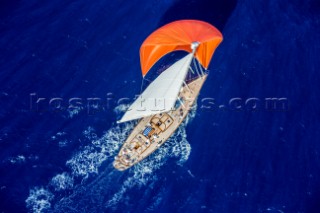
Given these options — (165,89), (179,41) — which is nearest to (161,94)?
(165,89)

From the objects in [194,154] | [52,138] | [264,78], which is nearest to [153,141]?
[194,154]

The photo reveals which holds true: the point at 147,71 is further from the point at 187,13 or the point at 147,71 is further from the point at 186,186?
the point at 186,186

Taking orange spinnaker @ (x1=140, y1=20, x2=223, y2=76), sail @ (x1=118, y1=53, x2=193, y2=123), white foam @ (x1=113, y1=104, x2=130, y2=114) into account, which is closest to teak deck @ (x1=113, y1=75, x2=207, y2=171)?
white foam @ (x1=113, y1=104, x2=130, y2=114)

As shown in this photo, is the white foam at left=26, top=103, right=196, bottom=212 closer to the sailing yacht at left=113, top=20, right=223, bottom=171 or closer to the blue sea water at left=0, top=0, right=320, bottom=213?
the blue sea water at left=0, top=0, right=320, bottom=213

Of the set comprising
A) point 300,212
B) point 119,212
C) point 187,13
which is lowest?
point 300,212

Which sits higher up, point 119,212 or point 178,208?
point 119,212

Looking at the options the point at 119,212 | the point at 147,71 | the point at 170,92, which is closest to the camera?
the point at 119,212
